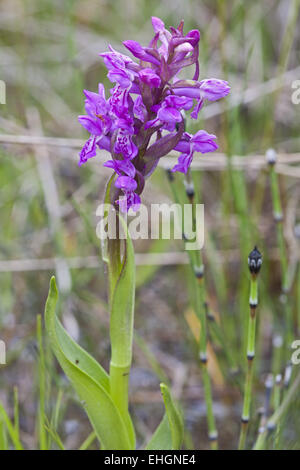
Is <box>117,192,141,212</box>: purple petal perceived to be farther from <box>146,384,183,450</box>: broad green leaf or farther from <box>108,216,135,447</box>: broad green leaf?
<box>146,384,183,450</box>: broad green leaf

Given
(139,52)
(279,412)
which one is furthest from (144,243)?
(139,52)

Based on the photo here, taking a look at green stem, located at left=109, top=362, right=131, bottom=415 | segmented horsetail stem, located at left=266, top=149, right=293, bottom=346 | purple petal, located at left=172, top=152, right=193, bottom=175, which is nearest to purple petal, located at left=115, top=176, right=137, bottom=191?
purple petal, located at left=172, top=152, right=193, bottom=175

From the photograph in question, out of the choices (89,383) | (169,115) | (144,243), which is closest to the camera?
(169,115)

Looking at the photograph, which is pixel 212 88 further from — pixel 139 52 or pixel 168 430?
pixel 168 430

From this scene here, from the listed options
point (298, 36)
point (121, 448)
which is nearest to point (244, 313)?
point (121, 448)

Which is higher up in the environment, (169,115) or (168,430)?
(169,115)

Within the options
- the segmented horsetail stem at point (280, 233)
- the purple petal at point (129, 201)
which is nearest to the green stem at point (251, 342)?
the purple petal at point (129, 201)
